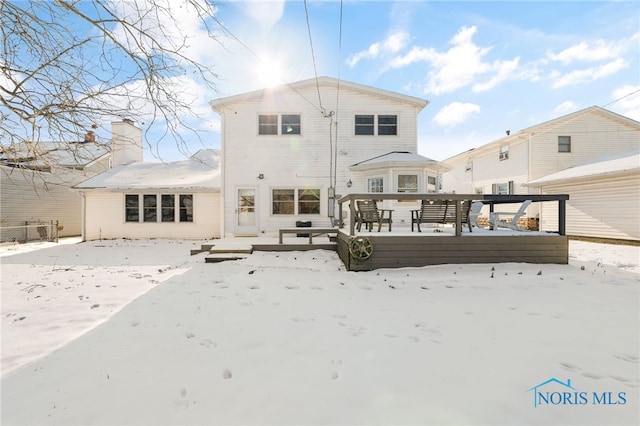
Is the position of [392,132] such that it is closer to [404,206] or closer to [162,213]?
[404,206]

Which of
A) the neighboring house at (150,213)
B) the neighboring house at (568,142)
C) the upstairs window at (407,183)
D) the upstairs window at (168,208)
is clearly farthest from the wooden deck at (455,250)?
the neighboring house at (568,142)

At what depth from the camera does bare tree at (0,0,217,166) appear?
11.2 ft

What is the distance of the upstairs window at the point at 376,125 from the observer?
12.1 meters

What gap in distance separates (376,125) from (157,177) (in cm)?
1107

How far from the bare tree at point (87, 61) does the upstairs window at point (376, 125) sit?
8892mm

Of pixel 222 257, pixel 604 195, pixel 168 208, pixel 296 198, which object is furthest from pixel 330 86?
pixel 604 195

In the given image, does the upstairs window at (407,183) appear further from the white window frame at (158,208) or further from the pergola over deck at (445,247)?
the white window frame at (158,208)

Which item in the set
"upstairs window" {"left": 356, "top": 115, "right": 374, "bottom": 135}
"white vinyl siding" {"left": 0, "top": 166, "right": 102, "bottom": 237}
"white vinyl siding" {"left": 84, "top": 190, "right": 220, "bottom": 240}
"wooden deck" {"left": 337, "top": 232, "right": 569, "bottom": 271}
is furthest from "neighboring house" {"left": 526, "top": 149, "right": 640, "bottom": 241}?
"white vinyl siding" {"left": 0, "top": 166, "right": 102, "bottom": 237}

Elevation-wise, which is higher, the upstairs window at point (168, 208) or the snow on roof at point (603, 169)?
the snow on roof at point (603, 169)

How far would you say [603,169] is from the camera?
11953 millimetres

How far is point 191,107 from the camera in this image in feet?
13.6

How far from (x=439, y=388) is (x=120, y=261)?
8.79 m

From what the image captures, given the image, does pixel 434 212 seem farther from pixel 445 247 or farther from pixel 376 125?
pixel 376 125

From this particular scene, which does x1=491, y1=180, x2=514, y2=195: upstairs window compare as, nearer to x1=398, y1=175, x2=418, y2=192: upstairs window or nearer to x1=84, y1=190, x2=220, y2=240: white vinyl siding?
x1=398, y1=175, x2=418, y2=192: upstairs window
